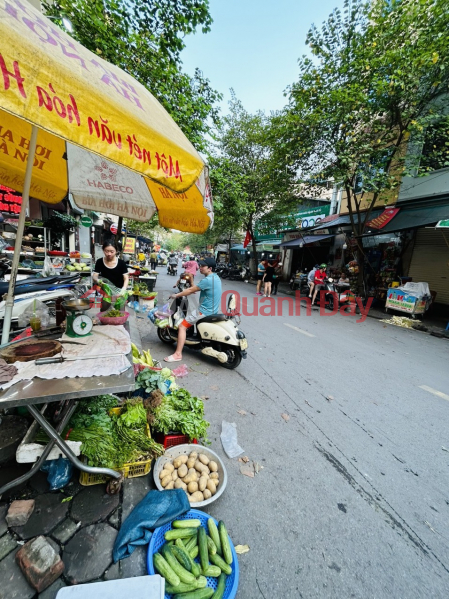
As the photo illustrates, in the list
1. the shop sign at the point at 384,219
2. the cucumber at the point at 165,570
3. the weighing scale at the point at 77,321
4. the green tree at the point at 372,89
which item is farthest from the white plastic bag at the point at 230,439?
the shop sign at the point at 384,219

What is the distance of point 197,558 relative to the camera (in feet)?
5.08

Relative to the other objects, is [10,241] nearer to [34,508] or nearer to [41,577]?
[34,508]

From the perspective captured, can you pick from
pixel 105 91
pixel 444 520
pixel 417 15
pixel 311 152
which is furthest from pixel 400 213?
pixel 105 91

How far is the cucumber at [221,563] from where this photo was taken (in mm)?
1456

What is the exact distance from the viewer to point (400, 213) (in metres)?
10.1

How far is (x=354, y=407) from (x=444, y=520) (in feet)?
4.92

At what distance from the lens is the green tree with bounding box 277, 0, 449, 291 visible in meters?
Answer: 7.22

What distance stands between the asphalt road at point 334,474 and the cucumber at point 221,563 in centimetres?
15

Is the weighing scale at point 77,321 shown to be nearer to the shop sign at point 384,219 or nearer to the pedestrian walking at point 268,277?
the shop sign at point 384,219

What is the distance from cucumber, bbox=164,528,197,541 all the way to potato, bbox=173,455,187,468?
1.65ft

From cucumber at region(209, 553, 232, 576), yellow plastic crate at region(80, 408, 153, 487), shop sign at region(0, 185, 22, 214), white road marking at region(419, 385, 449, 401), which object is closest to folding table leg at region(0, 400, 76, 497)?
yellow plastic crate at region(80, 408, 153, 487)

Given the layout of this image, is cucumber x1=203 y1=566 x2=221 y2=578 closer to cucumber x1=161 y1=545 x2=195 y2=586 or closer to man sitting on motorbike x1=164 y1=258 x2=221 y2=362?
cucumber x1=161 y1=545 x2=195 y2=586

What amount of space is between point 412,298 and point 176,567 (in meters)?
10.6
